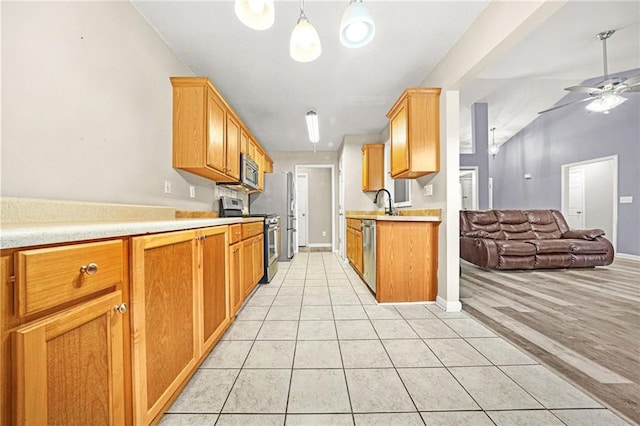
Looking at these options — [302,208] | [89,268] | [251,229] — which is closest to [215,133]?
[251,229]

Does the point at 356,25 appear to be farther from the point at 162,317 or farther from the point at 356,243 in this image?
the point at 356,243

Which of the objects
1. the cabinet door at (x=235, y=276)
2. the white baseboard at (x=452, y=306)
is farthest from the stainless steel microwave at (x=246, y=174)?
the white baseboard at (x=452, y=306)

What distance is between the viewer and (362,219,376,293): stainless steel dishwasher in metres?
2.64

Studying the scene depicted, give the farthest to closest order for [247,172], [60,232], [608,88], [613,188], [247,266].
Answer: [613,188], [608,88], [247,172], [247,266], [60,232]

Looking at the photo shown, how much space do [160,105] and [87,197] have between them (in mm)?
1102

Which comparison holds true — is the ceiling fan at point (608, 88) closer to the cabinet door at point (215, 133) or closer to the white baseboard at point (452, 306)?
the white baseboard at point (452, 306)

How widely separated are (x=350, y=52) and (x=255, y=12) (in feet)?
4.45

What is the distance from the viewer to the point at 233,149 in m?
2.99

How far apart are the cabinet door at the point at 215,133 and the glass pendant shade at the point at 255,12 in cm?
130

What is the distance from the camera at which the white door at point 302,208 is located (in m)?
6.79

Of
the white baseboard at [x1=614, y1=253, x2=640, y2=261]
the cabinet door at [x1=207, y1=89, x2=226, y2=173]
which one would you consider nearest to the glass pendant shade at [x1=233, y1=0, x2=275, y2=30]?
the cabinet door at [x1=207, y1=89, x2=226, y2=173]

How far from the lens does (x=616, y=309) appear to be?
2252 millimetres

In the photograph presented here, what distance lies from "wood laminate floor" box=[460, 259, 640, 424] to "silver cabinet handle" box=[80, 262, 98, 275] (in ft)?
7.36

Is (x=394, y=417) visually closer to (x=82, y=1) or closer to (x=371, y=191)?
(x=82, y=1)
